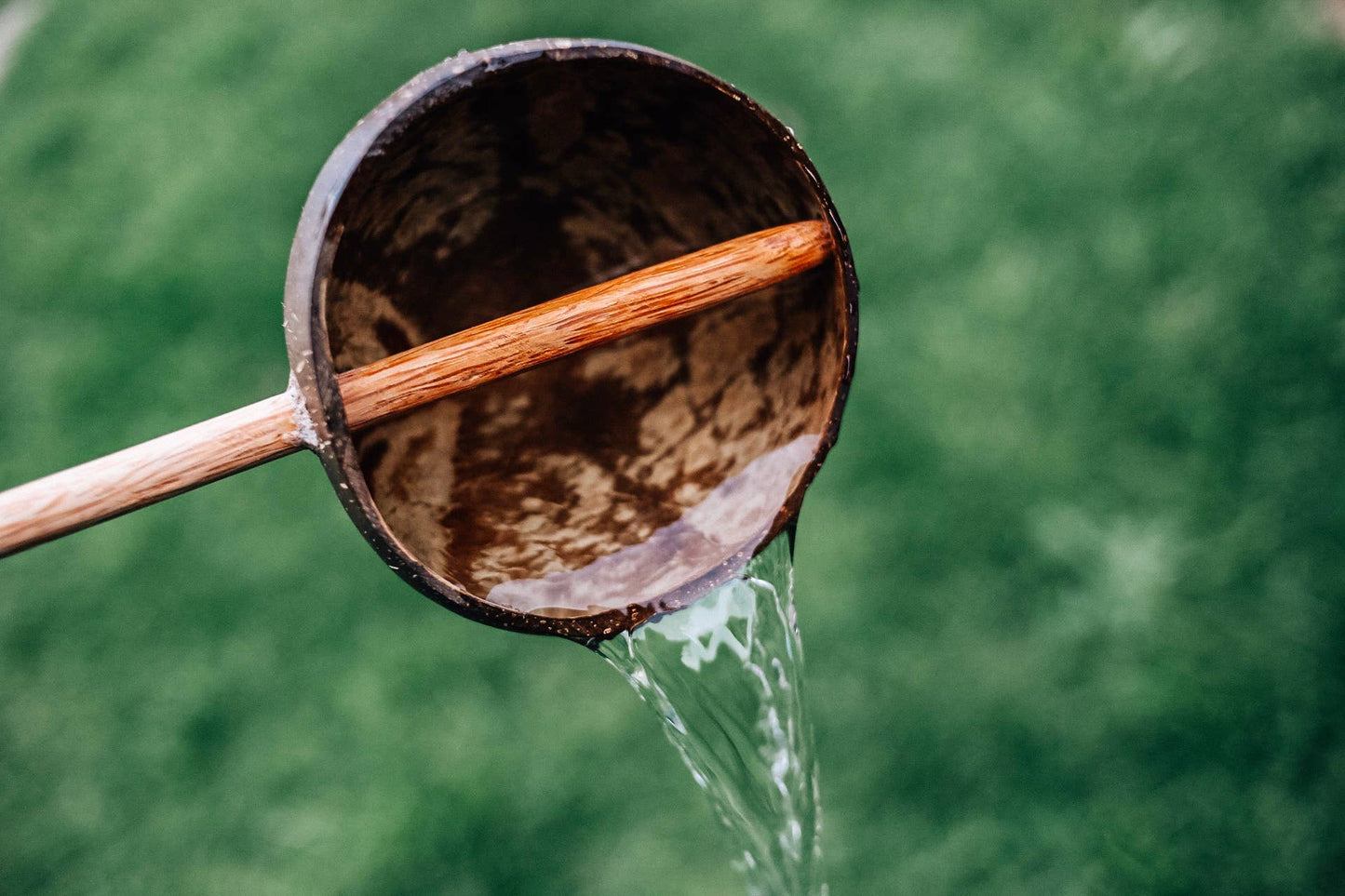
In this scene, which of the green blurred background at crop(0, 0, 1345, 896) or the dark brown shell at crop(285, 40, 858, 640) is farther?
the green blurred background at crop(0, 0, 1345, 896)

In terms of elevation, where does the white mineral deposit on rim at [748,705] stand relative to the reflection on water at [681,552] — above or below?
below

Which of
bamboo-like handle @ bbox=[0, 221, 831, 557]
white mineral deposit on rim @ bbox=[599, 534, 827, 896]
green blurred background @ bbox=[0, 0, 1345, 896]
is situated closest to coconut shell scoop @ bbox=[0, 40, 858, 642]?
→ bamboo-like handle @ bbox=[0, 221, 831, 557]

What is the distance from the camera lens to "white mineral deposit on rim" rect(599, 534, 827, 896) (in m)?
1.41

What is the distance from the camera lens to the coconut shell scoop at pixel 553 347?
3.16 ft

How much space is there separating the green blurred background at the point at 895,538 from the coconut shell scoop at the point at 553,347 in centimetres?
116

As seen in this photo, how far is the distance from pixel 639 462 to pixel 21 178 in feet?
8.56

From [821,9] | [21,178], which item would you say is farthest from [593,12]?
[21,178]

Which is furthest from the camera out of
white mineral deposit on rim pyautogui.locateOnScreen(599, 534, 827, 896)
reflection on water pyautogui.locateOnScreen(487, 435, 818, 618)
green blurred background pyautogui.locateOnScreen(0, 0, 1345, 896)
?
green blurred background pyautogui.locateOnScreen(0, 0, 1345, 896)

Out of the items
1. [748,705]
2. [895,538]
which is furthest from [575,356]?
[895,538]

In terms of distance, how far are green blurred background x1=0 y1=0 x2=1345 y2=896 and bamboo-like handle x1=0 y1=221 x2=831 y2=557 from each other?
1397 mm

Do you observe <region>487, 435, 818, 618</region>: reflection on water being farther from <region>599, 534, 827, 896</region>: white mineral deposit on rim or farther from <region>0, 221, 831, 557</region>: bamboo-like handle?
<region>0, 221, 831, 557</region>: bamboo-like handle

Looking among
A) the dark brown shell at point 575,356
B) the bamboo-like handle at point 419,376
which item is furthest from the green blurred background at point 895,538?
the bamboo-like handle at point 419,376

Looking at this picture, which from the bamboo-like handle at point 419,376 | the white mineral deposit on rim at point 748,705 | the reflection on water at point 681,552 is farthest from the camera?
the white mineral deposit on rim at point 748,705

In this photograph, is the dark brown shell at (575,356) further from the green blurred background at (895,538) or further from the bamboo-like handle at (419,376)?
the green blurred background at (895,538)
